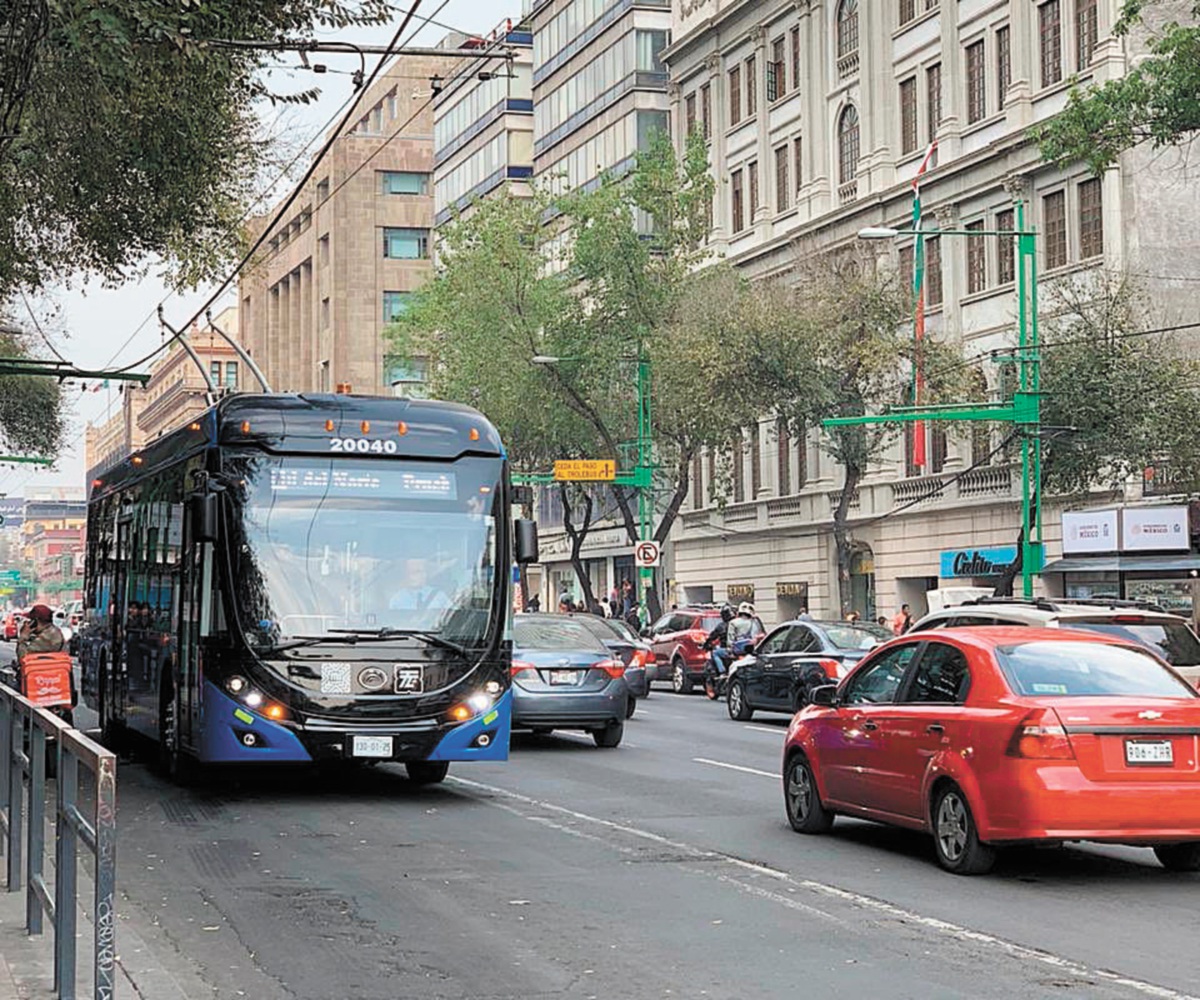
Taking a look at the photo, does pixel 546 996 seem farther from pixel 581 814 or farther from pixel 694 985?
pixel 581 814

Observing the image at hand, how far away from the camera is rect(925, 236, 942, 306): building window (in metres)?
51.4

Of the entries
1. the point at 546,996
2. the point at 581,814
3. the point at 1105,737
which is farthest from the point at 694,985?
the point at 581,814

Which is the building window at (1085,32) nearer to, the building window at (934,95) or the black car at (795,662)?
the building window at (934,95)

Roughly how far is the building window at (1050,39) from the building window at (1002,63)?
1172 millimetres

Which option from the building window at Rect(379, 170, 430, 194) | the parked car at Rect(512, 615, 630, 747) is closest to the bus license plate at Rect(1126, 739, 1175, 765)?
the parked car at Rect(512, 615, 630, 747)

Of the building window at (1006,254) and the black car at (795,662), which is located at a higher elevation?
the building window at (1006,254)

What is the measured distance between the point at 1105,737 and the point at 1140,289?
106 ft

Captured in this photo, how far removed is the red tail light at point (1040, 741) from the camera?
38.5ft

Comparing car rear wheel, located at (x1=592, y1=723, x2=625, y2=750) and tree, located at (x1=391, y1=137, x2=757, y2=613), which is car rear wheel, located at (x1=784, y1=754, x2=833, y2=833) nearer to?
car rear wheel, located at (x1=592, y1=723, x2=625, y2=750)

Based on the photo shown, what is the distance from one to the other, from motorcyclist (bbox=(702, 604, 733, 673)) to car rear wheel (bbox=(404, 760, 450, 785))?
60.7 ft

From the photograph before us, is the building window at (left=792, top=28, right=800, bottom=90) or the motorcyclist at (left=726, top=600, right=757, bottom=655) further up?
the building window at (left=792, top=28, right=800, bottom=90)

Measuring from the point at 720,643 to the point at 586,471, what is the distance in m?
15.7

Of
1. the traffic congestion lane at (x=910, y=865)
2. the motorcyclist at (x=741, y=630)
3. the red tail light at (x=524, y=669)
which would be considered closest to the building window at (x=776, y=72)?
the motorcyclist at (x=741, y=630)

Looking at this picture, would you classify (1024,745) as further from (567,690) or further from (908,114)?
(908,114)
